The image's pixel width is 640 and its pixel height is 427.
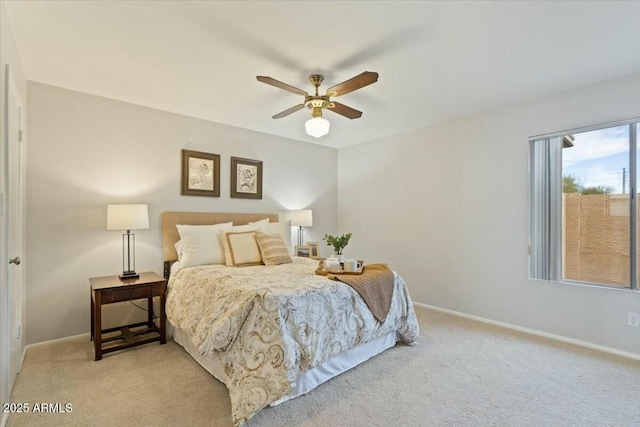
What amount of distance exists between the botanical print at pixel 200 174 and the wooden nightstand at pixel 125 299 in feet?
4.03

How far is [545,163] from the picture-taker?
3338mm

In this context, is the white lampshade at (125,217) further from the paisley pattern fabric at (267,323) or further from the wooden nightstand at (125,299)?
the paisley pattern fabric at (267,323)

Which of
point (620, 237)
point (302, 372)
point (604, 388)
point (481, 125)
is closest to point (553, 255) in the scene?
point (620, 237)

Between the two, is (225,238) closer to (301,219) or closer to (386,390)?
(301,219)

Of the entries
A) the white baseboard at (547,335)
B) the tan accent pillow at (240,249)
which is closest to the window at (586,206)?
the white baseboard at (547,335)

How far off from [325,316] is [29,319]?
281 cm

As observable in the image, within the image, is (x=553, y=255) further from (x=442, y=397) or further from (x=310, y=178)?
(x=310, y=178)

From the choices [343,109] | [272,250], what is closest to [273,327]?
[272,250]

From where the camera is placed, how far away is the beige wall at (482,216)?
2.98 metres

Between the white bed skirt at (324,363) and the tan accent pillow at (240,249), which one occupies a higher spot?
the tan accent pillow at (240,249)

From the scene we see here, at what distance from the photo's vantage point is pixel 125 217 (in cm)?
300

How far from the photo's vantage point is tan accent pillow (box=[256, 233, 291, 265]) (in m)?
3.39

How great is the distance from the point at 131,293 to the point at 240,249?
1.06 metres

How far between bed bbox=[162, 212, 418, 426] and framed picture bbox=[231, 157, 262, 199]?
1528mm
